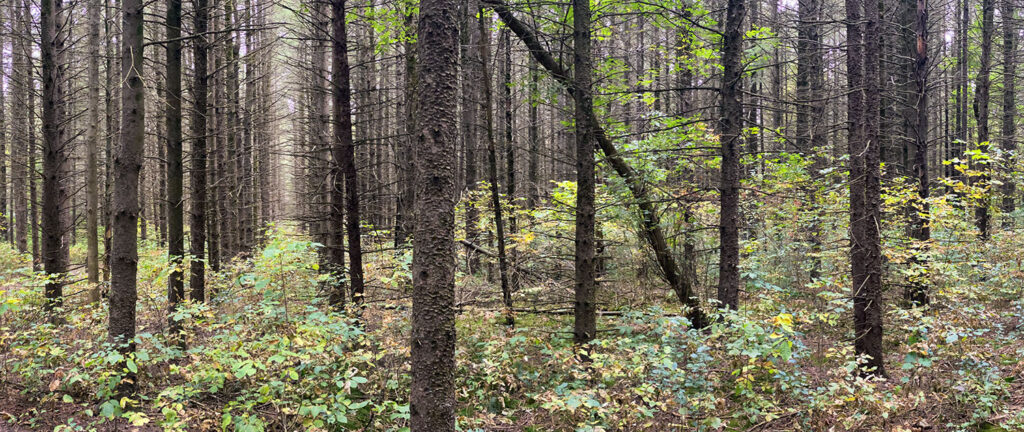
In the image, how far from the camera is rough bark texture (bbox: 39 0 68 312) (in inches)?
344

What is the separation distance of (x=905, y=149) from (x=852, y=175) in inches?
327

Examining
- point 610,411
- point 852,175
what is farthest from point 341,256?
point 852,175

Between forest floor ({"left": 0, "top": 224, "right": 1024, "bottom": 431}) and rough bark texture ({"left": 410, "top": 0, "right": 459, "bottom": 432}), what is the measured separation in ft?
3.36

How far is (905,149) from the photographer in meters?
12.4

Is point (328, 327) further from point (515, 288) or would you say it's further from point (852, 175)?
point (852, 175)

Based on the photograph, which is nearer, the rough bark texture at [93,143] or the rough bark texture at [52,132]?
the rough bark texture at [52,132]

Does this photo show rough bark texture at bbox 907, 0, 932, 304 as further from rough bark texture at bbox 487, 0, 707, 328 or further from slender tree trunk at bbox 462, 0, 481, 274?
slender tree trunk at bbox 462, 0, 481, 274

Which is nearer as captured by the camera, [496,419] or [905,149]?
[496,419]

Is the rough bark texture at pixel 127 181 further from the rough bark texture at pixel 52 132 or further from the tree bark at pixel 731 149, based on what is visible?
the tree bark at pixel 731 149

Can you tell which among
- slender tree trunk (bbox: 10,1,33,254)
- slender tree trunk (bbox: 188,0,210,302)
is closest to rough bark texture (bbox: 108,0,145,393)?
slender tree trunk (bbox: 188,0,210,302)

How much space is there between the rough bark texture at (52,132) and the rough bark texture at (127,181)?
4.79m

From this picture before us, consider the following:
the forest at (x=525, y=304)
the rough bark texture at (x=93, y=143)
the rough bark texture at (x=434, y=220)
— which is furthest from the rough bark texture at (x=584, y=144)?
the rough bark texture at (x=93, y=143)

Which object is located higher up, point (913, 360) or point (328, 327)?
point (328, 327)

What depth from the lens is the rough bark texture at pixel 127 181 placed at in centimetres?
521
